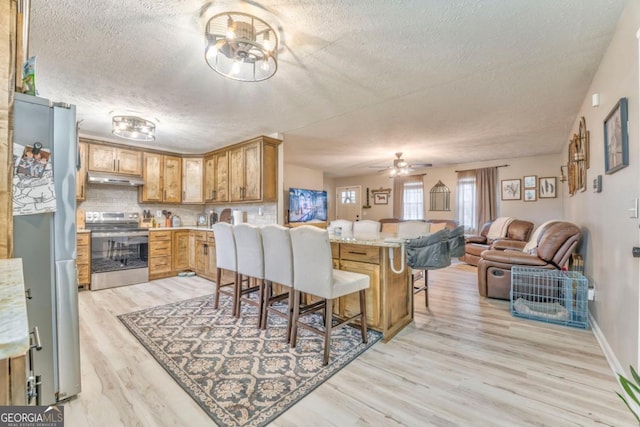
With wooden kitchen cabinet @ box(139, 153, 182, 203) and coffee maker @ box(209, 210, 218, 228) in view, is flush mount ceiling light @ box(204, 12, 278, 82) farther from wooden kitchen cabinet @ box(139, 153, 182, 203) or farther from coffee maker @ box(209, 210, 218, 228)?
coffee maker @ box(209, 210, 218, 228)

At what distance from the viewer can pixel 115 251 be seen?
14.1ft

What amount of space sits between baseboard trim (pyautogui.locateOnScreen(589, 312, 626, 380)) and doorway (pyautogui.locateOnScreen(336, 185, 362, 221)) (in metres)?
6.67

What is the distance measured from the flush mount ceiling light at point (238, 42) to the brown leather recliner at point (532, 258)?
3.44m

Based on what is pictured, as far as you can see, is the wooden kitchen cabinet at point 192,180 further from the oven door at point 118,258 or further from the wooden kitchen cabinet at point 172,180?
the oven door at point 118,258

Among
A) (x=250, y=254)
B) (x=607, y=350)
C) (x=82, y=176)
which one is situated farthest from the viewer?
(x=82, y=176)

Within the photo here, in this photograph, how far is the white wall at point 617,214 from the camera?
1.65 meters

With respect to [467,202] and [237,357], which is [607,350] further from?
[467,202]

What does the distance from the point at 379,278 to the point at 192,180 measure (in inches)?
171

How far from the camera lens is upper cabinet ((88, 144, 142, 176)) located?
4.38 metres

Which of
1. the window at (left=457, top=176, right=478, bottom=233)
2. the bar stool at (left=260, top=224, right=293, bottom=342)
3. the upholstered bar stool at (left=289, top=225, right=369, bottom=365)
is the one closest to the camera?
the upholstered bar stool at (left=289, top=225, right=369, bottom=365)

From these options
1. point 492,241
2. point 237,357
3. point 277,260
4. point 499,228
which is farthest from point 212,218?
point 499,228

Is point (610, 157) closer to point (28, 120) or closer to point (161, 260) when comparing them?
point (28, 120)

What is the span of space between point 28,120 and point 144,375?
177 cm

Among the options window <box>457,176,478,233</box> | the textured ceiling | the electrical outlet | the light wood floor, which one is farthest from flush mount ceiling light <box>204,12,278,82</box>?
window <box>457,176,478,233</box>
